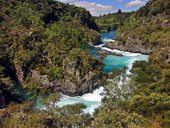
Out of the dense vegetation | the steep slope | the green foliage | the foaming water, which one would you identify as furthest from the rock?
the green foliage

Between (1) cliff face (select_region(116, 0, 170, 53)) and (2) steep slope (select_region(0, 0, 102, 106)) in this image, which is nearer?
(2) steep slope (select_region(0, 0, 102, 106))

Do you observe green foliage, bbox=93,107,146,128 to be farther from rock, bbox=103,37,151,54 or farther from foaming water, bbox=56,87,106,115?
rock, bbox=103,37,151,54

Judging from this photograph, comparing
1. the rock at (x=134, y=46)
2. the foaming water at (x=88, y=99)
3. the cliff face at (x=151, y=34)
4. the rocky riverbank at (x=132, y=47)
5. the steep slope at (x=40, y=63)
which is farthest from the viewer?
the rock at (x=134, y=46)

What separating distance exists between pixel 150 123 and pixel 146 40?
269 feet

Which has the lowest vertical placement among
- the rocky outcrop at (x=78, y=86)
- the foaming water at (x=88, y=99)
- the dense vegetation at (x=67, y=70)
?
the foaming water at (x=88, y=99)

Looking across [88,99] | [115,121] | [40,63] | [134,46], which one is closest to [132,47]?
[134,46]

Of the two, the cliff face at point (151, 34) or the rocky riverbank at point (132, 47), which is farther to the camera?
the rocky riverbank at point (132, 47)

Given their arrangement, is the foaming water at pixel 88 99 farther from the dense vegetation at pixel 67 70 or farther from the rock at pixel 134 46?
the rock at pixel 134 46

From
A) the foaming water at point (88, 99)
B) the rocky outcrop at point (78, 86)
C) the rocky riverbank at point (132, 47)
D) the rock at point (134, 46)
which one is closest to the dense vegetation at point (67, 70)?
the rocky outcrop at point (78, 86)

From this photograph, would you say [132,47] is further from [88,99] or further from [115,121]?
[115,121]

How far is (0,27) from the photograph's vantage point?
10331cm

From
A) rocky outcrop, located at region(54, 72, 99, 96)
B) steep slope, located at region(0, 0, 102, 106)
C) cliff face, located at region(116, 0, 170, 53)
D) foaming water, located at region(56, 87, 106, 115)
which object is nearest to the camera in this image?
foaming water, located at region(56, 87, 106, 115)

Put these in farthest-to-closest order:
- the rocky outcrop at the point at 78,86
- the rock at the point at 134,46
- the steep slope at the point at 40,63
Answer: the rock at the point at 134,46 → the steep slope at the point at 40,63 → the rocky outcrop at the point at 78,86

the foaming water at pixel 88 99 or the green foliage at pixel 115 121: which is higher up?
the green foliage at pixel 115 121
